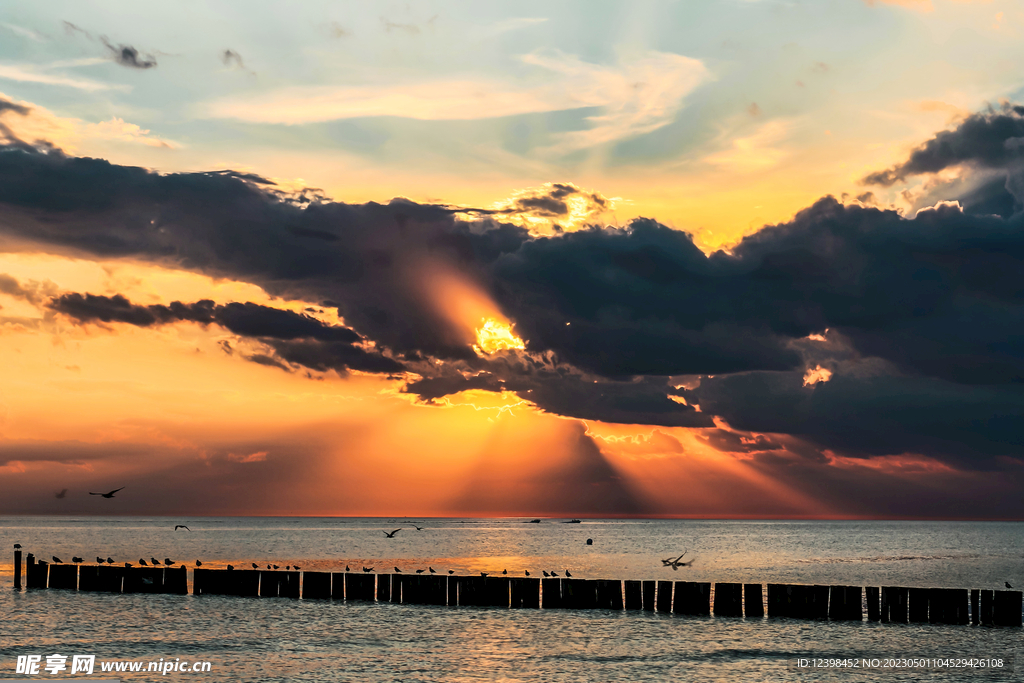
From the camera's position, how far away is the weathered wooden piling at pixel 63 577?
Answer: 55.9m

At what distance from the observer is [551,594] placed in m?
44.4

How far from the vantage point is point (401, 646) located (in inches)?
1459

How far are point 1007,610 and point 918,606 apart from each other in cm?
343

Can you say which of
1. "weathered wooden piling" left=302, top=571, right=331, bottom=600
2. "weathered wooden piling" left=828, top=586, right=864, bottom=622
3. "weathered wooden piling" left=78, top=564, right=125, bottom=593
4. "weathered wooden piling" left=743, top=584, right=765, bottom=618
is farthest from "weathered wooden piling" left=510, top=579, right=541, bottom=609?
"weathered wooden piling" left=78, top=564, right=125, bottom=593

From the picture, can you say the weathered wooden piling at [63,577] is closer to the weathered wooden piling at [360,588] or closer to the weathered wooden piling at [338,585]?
the weathered wooden piling at [338,585]

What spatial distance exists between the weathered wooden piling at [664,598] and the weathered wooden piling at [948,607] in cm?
1098

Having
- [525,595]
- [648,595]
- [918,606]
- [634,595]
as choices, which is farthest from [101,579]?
[918,606]

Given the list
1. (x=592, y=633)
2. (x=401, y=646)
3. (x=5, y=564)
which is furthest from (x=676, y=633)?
(x=5, y=564)

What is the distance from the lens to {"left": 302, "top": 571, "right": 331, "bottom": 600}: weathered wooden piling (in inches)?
1933

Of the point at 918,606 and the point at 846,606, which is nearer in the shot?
the point at 918,606

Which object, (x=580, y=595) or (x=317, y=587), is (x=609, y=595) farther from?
(x=317, y=587)

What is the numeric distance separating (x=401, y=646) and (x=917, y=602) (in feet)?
72.2

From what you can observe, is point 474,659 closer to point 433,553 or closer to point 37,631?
point 37,631

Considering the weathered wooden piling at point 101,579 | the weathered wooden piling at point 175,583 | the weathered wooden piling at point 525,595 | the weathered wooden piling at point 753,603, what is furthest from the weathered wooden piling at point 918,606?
the weathered wooden piling at point 101,579
